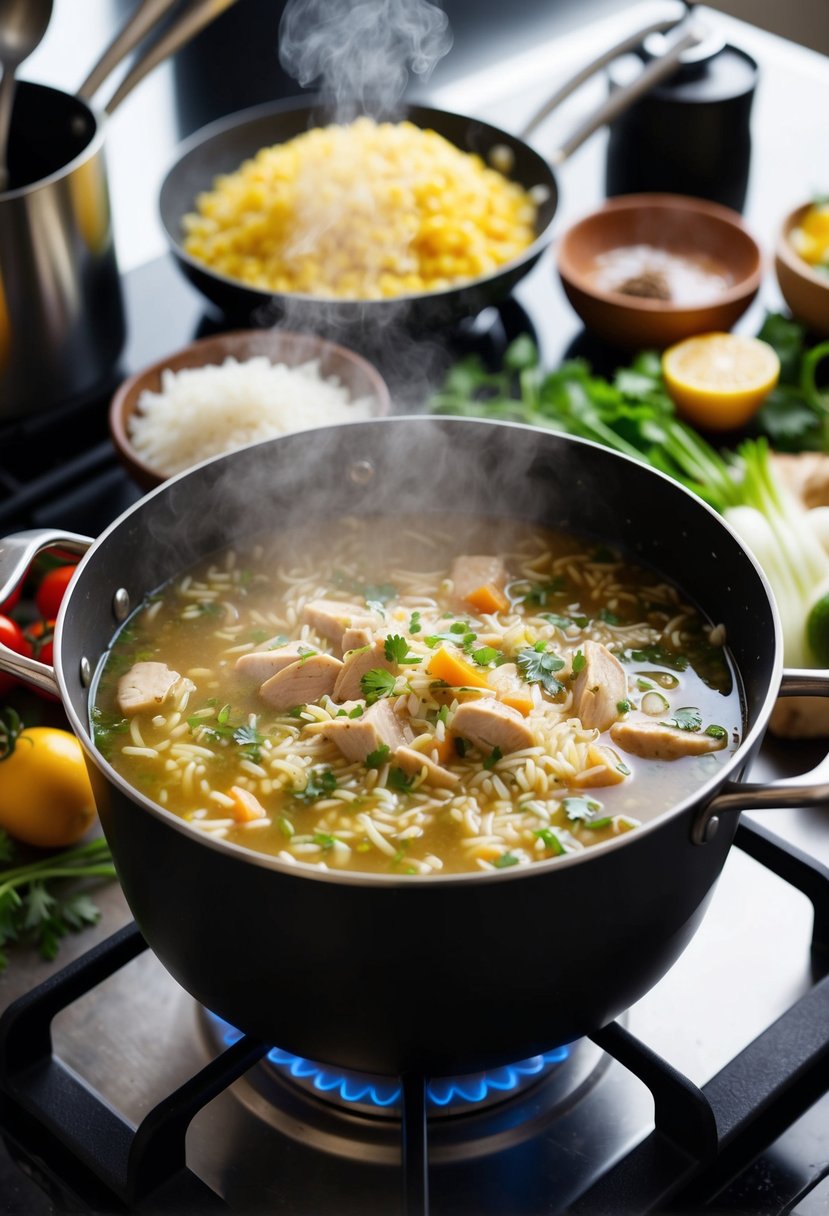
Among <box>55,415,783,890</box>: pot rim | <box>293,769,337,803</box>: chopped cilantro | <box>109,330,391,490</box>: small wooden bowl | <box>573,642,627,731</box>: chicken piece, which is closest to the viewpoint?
<box>55,415,783,890</box>: pot rim

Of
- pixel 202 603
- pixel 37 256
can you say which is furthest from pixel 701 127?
pixel 202 603

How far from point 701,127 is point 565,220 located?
531mm

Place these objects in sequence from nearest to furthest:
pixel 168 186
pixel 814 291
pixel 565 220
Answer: pixel 814 291
pixel 168 186
pixel 565 220

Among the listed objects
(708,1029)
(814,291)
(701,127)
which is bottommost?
(708,1029)

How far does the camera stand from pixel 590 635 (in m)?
2.51

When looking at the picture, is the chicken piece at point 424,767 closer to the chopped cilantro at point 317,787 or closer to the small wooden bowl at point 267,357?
the chopped cilantro at point 317,787

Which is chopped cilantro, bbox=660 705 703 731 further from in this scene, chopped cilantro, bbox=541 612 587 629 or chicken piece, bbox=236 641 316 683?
chicken piece, bbox=236 641 316 683

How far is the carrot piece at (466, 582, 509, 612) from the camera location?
2.54 m

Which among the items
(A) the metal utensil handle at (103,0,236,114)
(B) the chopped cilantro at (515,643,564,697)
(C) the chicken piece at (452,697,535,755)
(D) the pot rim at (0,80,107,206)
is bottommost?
(B) the chopped cilantro at (515,643,564,697)

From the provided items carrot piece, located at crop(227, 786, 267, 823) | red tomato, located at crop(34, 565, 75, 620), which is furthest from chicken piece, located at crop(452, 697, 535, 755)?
red tomato, located at crop(34, 565, 75, 620)

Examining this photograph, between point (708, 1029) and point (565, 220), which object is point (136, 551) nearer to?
point (708, 1029)

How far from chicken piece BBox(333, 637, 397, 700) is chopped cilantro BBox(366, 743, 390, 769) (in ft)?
0.48

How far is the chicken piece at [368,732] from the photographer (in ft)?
6.93

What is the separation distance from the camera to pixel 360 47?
4227 mm
